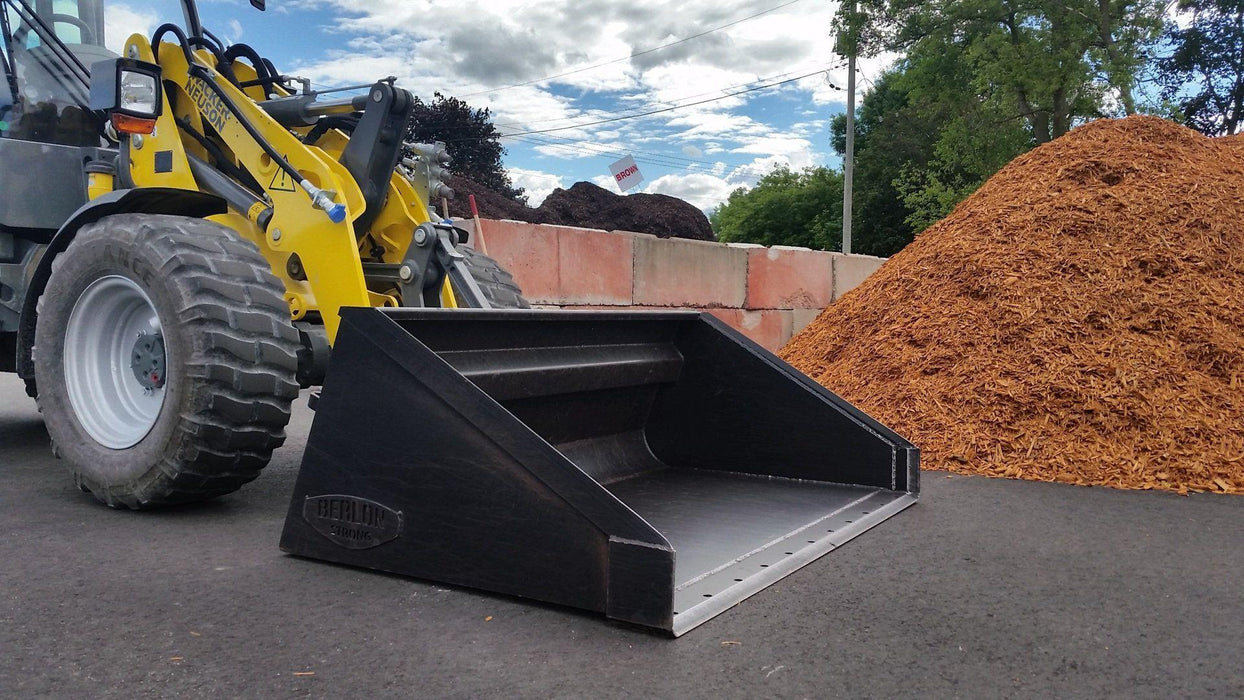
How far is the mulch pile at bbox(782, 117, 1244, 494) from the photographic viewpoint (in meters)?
5.07

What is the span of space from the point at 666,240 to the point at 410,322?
5585 mm

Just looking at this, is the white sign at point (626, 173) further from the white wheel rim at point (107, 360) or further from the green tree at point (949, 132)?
the green tree at point (949, 132)

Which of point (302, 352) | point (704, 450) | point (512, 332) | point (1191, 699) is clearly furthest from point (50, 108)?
point (1191, 699)

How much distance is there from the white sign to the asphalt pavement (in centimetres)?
776

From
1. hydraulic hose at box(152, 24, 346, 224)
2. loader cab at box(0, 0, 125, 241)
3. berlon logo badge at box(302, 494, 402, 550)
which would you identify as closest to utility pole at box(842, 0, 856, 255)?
loader cab at box(0, 0, 125, 241)

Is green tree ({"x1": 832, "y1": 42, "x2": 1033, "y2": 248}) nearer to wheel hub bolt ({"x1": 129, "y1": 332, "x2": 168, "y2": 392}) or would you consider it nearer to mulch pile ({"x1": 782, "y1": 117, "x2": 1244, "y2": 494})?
mulch pile ({"x1": 782, "y1": 117, "x2": 1244, "y2": 494})

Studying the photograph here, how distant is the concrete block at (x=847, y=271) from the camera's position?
11016 mm

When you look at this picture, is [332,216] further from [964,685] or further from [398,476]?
[964,685]

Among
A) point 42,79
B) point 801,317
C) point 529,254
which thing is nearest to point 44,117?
point 42,79

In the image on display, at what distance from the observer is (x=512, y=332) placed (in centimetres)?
349

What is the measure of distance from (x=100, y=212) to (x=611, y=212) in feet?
43.3

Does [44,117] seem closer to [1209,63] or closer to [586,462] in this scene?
[586,462]

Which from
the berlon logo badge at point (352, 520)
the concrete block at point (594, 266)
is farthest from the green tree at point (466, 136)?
the berlon logo badge at point (352, 520)

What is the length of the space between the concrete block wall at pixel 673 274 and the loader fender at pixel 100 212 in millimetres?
2447
